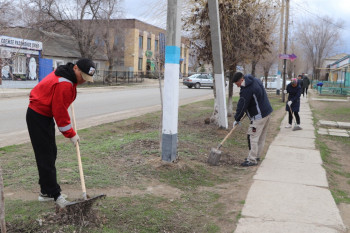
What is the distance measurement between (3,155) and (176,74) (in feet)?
11.2

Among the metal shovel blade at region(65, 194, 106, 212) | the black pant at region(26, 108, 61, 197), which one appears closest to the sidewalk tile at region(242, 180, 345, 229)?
the metal shovel blade at region(65, 194, 106, 212)

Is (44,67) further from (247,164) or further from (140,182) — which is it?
(140,182)

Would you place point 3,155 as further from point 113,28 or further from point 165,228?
point 113,28

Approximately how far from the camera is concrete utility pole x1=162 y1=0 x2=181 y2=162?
18.2 ft

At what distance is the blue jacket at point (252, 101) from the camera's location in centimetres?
638

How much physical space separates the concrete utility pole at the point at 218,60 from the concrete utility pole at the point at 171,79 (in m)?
2.96

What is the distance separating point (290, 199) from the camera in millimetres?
4688

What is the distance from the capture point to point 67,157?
6117mm

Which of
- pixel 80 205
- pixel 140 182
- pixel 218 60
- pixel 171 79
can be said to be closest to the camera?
pixel 80 205

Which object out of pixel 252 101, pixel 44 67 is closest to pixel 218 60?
pixel 252 101

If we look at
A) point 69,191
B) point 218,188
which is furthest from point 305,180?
point 69,191

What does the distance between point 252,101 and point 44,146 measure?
4053 mm

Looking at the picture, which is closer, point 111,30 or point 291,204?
point 291,204

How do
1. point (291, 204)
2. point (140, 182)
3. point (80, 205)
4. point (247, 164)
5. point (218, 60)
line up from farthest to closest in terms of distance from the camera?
point (218, 60) < point (247, 164) < point (140, 182) < point (291, 204) < point (80, 205)
